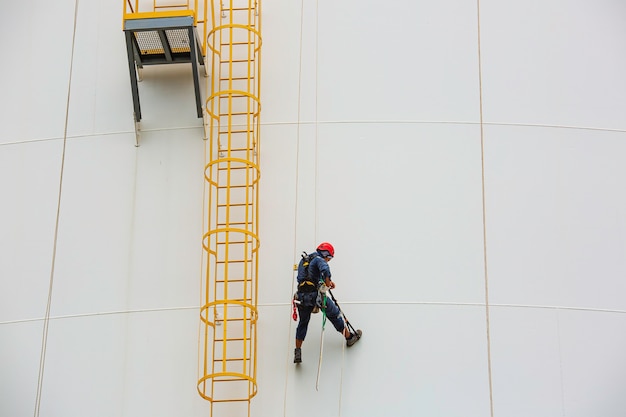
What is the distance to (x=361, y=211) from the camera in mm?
15719

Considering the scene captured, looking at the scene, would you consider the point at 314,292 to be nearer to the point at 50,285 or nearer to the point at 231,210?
the point at 231,210

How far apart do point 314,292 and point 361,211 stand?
158 cm

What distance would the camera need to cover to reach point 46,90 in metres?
17.1

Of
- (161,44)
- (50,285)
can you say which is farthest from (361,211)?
(50,285)

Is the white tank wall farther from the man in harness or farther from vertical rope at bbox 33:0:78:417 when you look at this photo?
the man in harness

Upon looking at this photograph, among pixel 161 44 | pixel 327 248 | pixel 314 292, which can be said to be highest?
pixel 161 44

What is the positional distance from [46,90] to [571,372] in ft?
28.0

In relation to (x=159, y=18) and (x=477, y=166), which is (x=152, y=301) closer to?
(x=159, y=18)

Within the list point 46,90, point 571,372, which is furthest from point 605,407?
point 46,90

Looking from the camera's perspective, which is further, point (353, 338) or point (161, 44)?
point (161, 44)

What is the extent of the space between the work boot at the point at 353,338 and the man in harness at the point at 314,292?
13 cm

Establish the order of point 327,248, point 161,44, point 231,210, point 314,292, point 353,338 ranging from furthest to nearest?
point 161,44
point 231,210
point 353,338
point 327,248
point 314,292

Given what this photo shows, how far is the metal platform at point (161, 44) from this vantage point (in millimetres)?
15719

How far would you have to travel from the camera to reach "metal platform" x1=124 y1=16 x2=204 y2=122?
15.7 m
